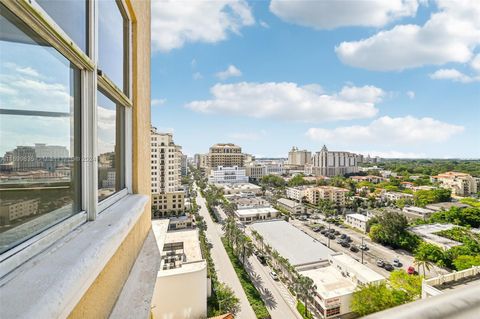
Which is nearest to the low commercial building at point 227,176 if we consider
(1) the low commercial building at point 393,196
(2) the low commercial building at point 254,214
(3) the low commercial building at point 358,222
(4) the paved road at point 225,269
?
(2) the low commercial building at point 254,214

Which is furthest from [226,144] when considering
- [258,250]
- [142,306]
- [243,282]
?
[142,306]

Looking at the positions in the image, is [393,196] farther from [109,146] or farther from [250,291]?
[109,146]

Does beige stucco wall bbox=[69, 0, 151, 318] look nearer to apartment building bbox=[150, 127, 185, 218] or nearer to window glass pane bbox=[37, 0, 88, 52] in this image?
window glass pane bbox=[37, 0, 88, 52]

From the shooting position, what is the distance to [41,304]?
Answer: 36 centimetres

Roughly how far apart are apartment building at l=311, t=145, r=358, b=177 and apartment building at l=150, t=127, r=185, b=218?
33097 millimetres

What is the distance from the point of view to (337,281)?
9805mm

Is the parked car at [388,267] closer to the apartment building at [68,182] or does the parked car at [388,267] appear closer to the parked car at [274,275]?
the parked car at [274,275]

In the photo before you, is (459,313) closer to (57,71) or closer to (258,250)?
(57,71)

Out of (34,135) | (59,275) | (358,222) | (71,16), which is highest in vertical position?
(71,16)

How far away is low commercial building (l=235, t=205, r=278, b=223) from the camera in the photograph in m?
19.5

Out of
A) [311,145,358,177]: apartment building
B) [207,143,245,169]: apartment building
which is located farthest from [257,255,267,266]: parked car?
[311,145,358,177]: apartment building

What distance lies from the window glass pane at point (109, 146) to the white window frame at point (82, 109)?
0.04m

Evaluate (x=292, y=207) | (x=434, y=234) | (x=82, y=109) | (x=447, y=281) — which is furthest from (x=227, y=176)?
(x=82, y=109)

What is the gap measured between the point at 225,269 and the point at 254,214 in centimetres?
829
